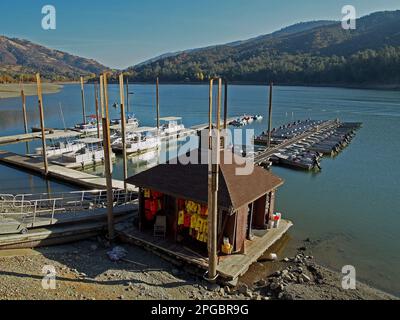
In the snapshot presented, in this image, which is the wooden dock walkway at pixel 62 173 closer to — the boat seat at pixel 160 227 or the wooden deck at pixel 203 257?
the wooden deck at pixel 203 257

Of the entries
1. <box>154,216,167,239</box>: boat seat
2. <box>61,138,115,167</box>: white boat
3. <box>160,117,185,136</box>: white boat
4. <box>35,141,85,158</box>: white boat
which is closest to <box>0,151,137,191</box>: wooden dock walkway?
<box>61,138,115,167</box>: white boat

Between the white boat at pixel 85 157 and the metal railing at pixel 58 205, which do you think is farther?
the white boat at pixel 85 157

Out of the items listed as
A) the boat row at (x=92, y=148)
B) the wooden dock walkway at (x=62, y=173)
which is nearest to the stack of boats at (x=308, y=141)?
the boat row at (x=92, y=148)

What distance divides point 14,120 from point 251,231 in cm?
5704

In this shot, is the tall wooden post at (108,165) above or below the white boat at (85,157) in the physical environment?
above

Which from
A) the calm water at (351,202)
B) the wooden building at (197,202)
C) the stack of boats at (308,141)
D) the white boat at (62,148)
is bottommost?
the calm water at (351,202)

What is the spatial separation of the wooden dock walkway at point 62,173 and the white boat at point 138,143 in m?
8.00

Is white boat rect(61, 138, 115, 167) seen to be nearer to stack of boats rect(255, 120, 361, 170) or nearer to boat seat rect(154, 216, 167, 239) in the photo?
stack of boats rect(255, 120, 361, 170)

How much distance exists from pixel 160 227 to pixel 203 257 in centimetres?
243

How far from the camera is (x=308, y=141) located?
41281mm

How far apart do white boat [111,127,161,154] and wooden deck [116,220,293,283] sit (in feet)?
67.7

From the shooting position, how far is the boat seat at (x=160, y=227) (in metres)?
13.9

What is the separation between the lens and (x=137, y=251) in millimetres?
13609
